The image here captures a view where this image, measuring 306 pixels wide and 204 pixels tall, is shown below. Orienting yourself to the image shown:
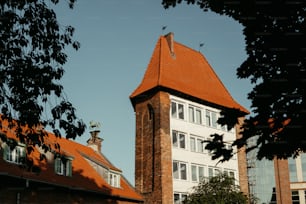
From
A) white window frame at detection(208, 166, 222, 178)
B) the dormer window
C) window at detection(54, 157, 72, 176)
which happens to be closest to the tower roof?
white window frame at detection(208, 166, 222, 178)

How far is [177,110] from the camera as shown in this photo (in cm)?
3866

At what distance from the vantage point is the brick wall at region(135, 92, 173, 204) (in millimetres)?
35281

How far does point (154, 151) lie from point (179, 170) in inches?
103

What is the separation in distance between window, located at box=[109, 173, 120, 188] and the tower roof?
28.9 ft

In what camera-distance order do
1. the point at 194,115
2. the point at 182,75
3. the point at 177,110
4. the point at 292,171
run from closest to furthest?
1. the point at 177,110
2. the point at 194,115
3. the point at 182,75
4. the point at 292,171

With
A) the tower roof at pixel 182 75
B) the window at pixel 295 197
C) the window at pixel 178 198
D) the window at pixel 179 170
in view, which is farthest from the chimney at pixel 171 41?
the window at pixel 295 197

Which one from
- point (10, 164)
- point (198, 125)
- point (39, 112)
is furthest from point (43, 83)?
point (198, 125)

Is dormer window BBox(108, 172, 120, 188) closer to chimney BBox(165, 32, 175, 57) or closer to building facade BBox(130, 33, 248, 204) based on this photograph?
building facade BBox(130, 33, 248, 204)

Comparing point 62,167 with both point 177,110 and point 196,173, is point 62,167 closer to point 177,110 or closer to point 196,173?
point 177,110

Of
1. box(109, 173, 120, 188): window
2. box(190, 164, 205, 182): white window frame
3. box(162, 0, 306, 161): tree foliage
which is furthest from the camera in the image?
box(190, 164, 205, 182): white window frame

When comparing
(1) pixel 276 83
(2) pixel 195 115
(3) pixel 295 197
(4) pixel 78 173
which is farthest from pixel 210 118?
(1) pixel 276 83

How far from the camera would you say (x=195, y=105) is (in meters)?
40.5

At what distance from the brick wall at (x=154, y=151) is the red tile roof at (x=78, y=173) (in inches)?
64.9

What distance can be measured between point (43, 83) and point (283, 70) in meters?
6.18
